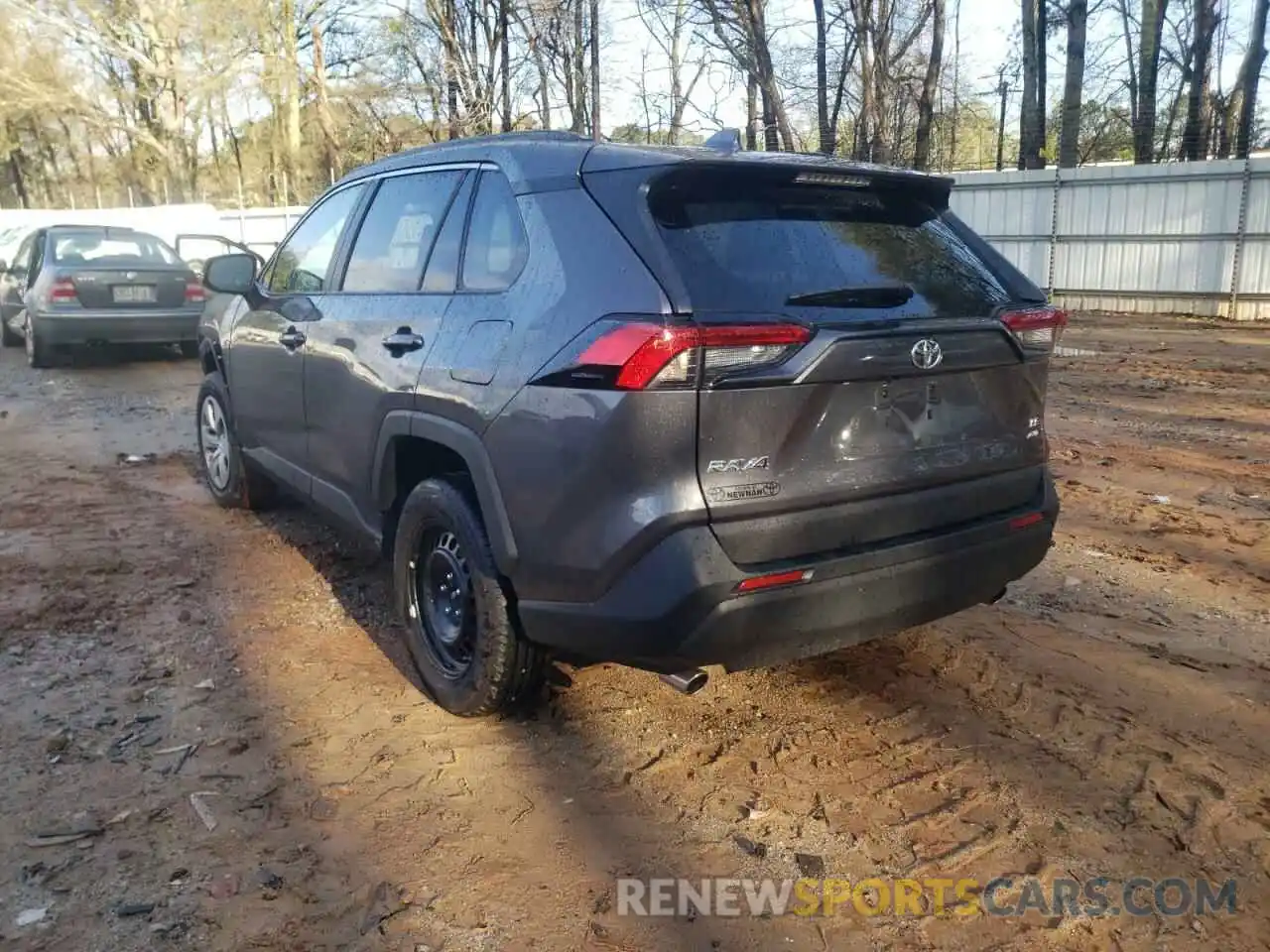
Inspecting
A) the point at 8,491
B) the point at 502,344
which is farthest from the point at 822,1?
the point at 502,344

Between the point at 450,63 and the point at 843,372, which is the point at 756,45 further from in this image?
the point at 843,372

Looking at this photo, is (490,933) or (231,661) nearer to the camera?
(490,933)

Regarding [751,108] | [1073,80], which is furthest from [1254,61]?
[751,108]

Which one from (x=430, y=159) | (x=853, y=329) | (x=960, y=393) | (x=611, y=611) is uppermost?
(x=430, y=159)

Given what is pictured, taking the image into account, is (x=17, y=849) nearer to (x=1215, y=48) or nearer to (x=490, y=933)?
(x=490, y=933)

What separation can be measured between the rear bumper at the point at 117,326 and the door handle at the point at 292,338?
24.4 feet

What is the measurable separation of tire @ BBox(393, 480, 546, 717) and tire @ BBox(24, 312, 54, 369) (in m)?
9.86

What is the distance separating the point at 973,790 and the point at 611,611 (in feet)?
3.99

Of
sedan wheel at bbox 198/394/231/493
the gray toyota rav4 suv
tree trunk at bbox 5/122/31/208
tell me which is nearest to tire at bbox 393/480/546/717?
the gray toyota rav4 suv

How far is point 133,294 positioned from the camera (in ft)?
37.9

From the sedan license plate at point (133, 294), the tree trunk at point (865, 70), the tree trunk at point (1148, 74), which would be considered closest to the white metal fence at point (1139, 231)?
the tree trunk at point (865, 70)

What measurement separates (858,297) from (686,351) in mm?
614

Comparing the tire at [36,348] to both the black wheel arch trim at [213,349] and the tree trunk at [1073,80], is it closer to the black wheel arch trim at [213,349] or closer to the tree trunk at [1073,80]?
the black wheel arch trim at [213,349]

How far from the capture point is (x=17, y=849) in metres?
2.72
